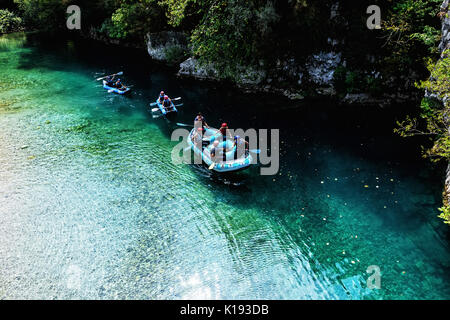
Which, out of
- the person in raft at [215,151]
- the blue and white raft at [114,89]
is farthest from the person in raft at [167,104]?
the person in raft at [215,151]

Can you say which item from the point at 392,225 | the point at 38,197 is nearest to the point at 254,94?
the point at 392,225

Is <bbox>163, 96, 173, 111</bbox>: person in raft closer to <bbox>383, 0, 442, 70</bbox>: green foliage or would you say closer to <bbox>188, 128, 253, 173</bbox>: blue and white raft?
<bbox>188, 128, 253, 173</bbox>: blue and white raft

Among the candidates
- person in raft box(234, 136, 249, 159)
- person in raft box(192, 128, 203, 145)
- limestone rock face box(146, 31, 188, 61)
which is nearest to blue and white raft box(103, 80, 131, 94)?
limestone rock face box(146, 31, 188, 61)

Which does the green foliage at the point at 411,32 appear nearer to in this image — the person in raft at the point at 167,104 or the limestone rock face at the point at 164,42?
the person in raft at the point at 167,104

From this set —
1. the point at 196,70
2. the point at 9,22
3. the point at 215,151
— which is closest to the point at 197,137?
the point at 215,151

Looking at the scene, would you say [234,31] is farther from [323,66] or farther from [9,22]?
[9,22]
